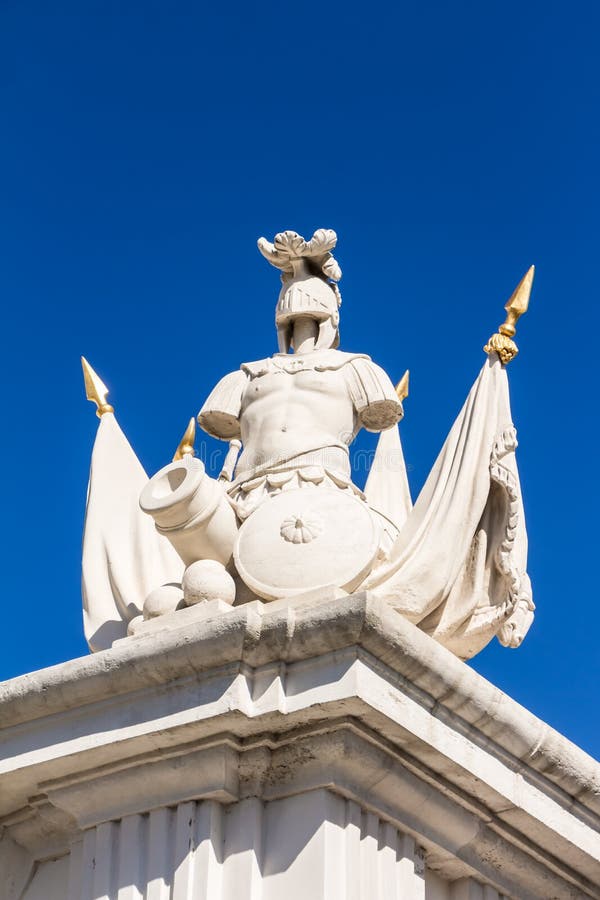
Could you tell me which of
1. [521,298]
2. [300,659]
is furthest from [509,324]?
[300,659]

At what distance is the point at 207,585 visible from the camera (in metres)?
7.84

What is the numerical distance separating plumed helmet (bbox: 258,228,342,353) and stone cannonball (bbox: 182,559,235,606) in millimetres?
2055

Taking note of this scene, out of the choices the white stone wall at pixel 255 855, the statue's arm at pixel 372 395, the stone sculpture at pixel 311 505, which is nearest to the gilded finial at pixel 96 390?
the stone sculpture at pixel 311 505

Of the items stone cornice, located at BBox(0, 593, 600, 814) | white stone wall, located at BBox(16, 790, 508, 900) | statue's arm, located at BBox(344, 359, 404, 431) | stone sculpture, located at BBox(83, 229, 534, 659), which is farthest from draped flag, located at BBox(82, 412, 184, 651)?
white stone wall, located at BBox(16, 790, 508, 900)

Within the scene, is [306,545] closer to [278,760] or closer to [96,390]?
[278,760]

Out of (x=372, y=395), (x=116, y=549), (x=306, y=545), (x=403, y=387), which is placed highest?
(x=403, y=387)

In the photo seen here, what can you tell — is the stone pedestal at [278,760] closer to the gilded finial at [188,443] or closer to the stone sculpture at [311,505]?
the stone sculpture at [311,505]

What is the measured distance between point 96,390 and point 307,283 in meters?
1.50

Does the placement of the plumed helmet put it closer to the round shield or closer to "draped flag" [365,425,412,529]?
"draped flag" [365,425,412,529]

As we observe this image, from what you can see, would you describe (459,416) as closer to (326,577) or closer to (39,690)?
(326,577)

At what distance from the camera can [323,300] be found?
31.5 feet

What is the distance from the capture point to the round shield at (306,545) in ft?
25.7

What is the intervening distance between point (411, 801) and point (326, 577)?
1160 millimetres

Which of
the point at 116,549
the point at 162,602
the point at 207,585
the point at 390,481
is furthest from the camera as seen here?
the point at 390,481
